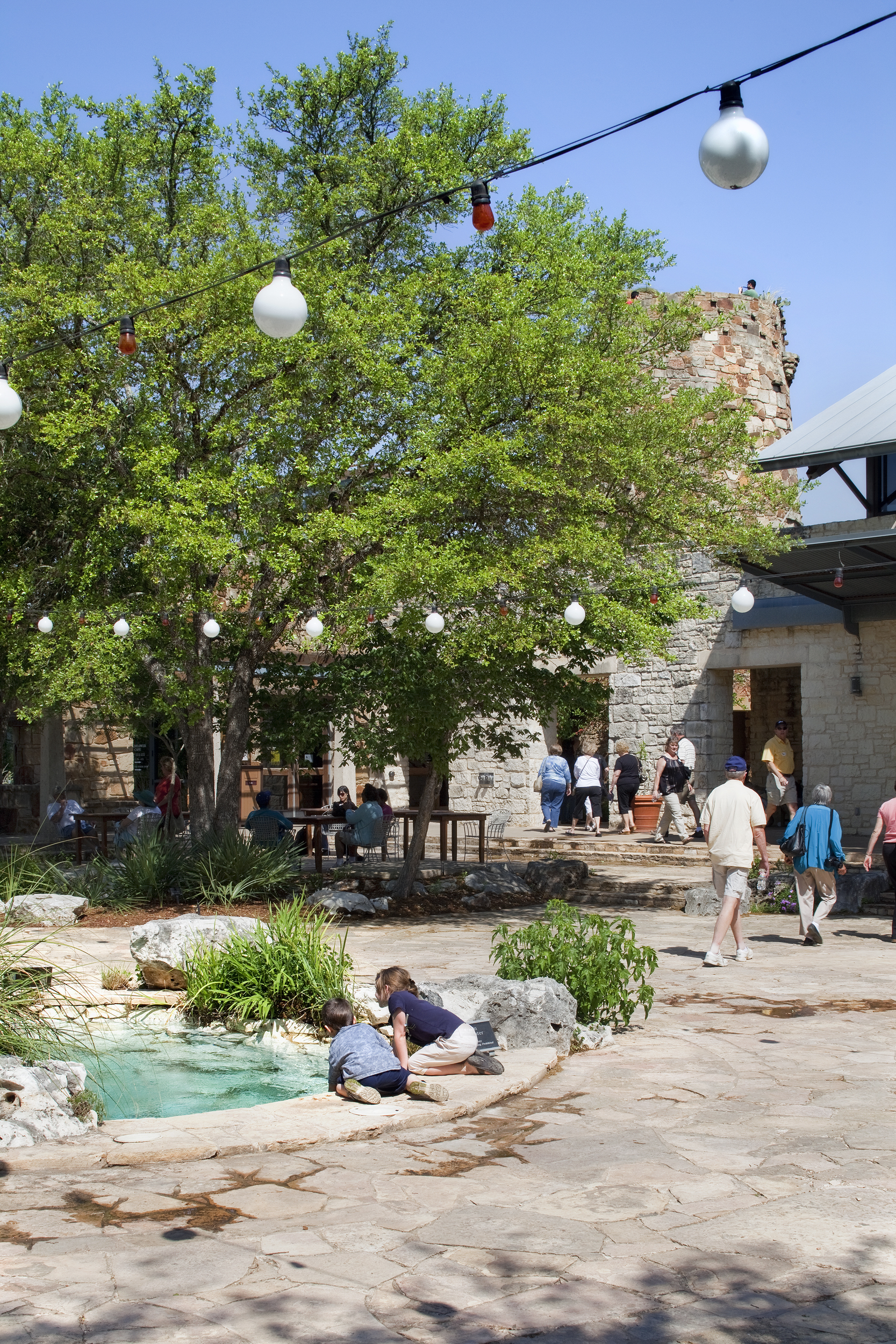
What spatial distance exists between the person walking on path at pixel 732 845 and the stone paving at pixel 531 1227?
308 cm

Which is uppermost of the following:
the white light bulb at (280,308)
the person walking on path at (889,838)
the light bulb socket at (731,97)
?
the light bulb socket at (731,97)

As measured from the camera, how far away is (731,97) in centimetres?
513

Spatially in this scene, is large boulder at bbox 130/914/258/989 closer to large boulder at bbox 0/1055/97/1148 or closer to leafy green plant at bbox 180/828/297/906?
large boulder at bbox 0/1055/97/1148

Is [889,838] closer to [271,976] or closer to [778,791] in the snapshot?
[778,791]

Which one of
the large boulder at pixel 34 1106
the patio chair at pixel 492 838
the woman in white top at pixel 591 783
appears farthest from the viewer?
the woman in white top at pixel 591 783

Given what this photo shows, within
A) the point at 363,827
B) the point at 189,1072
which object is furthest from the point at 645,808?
the point at 189,1072

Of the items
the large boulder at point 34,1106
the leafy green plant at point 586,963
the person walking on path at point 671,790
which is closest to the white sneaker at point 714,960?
the leafy green plant at point 586,963

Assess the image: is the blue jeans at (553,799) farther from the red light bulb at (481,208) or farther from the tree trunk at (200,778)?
the red light bulb at (481,208)

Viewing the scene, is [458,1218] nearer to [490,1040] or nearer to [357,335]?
[490,1040]

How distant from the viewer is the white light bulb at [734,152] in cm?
491

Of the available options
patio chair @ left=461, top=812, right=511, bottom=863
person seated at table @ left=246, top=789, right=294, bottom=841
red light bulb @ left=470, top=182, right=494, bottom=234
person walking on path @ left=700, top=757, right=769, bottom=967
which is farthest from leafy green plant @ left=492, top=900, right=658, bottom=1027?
patio chair @ left=461, top=812, right=511, bottom=863

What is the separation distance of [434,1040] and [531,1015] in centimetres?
81

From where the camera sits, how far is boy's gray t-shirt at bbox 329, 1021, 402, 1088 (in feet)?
20.4

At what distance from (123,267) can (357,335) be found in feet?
8.00
